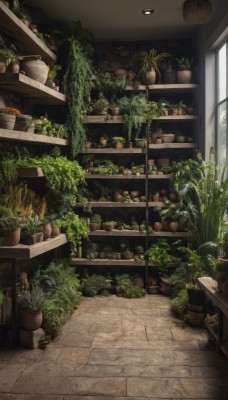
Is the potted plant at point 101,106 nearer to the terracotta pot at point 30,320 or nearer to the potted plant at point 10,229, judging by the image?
the potted plant at point 10,229

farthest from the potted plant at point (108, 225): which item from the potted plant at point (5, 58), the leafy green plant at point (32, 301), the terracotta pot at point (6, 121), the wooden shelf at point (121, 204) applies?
the potted plant at point (5, 58)

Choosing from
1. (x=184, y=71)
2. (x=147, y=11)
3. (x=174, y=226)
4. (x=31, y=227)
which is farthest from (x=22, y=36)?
(x=174, y=226)

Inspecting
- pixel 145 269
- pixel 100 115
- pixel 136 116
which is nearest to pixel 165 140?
pixel 136 116

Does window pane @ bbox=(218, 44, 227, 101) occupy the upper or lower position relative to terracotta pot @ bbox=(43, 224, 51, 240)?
upper

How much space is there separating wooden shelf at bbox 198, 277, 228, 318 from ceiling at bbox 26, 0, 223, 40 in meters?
3.28

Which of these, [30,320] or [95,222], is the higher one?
[95,222]

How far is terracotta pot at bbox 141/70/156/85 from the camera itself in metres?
6.06

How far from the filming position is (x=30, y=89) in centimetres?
476

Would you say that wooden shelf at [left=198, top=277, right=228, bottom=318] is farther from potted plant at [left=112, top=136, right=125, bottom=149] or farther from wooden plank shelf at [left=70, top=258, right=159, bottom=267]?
potted plant at [left=112, top=136, right=125, bottom=149]

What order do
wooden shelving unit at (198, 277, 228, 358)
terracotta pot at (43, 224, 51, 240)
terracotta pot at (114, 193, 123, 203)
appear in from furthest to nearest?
terracotta pot at (114, 193, 123, 203) → terracotta pot at (43, 224, 51, 240) → wooden shelving unit at (198, 277, 228, 358)

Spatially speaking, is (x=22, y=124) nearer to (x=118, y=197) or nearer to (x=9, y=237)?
(x=9, y=237)

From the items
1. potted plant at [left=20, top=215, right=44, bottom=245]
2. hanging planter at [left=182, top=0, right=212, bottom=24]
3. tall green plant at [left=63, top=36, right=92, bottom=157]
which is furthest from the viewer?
tall green plant at [left=63, top=36, right=92, bottom=157]

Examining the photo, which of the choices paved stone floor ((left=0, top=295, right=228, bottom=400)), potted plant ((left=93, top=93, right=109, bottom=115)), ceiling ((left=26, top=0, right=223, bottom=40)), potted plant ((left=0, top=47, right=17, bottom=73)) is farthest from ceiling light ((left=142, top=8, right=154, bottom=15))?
paved stone floor ((left=0, top=295, right=228, bottom=400))

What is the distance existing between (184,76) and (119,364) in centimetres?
425
